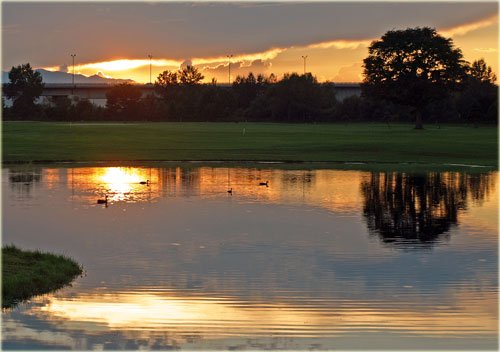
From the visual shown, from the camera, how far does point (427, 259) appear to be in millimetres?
24453

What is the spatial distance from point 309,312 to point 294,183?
2764cm

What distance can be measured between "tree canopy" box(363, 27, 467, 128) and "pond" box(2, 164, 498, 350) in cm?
10000

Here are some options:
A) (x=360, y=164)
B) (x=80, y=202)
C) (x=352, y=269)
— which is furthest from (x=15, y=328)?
(x=360, y=164)

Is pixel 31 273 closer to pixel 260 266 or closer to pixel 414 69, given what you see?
pixel 260 266

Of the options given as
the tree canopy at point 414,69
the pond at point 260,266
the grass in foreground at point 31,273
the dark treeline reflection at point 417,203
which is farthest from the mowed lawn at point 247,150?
the tree canopy at point 414,69

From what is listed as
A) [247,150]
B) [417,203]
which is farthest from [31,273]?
[247,150]

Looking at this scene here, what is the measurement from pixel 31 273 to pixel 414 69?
12712cm

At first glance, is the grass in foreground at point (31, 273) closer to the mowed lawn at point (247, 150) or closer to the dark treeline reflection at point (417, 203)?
the dark treeline reflection at point (417, 203)

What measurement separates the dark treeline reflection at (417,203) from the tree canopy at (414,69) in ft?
296

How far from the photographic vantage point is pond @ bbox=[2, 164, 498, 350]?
17.0m

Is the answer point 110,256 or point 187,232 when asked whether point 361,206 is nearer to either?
point 187,232

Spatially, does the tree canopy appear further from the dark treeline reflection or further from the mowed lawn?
the dark treeline reflection

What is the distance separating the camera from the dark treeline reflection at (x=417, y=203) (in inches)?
1148

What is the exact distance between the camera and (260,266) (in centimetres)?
2322
